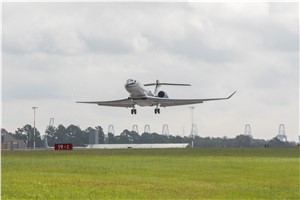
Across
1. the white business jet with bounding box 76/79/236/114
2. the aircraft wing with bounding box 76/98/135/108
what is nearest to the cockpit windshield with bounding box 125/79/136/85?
the white business jet with bounding box 76/79/236/114

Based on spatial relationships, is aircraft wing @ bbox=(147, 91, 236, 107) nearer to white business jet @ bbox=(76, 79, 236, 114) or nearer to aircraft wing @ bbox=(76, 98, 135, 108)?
white business jet @ bbox=(76, 79, 236, 114)

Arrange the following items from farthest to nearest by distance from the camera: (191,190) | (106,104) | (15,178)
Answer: (106,104) → (15,178) → (191,190)

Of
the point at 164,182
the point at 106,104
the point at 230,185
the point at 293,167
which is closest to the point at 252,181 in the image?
the point at 230,185

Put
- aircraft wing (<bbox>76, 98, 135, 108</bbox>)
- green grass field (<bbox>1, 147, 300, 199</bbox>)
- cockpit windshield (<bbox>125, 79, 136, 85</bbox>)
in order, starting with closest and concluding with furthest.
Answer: green grass field (<bbox>1, 147, 300, 199</bbox>), cockpit windshield (<bbox>125, 79, 136, 85</bbox>), aircraft wing (<bbox>76, 98, 135, 108</bbox>)

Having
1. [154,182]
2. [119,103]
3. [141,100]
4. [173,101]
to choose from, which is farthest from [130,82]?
[154,182]

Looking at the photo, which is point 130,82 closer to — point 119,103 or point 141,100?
point 141,100

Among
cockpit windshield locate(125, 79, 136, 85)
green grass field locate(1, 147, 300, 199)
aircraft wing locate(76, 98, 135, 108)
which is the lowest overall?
green grass field locate(1, 147, 300, 199)

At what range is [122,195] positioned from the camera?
1854 inches

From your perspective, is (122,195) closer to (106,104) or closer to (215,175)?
(215,175)

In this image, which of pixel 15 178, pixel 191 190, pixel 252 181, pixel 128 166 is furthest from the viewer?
pixel 128 166

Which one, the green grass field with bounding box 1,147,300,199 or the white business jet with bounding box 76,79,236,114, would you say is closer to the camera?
the green grass field with bounding box 1,147,300,199

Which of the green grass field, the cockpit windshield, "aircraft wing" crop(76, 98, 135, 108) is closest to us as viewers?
the green grass field

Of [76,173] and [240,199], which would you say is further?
[76,173]

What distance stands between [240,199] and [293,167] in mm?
29910
